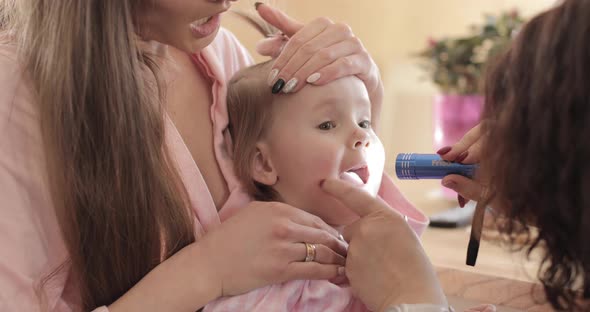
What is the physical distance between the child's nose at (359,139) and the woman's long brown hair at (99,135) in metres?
0.29

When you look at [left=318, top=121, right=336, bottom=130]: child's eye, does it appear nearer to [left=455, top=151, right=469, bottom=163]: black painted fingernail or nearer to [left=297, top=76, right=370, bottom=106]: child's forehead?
[left=297, top=76, right=370, bottom=106]: child's forehead

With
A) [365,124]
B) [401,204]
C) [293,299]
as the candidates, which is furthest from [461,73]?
[293,299]

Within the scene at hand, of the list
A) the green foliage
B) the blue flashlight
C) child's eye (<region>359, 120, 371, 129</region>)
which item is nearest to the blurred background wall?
the green foliage

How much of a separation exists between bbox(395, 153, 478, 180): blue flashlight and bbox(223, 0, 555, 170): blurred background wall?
5.73ft

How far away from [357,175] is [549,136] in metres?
0.48

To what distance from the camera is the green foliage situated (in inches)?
88.9

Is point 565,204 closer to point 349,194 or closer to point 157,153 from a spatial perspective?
Answer: point 349,194

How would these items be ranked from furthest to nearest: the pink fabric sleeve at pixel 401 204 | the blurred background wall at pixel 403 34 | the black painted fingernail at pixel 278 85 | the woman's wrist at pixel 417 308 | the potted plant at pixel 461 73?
1. the blurred background wall at pixel 403 34
2. the potted plant at pixel 461 73
3. the pink fabric sleeve at pixel 401 204
4. the black painted fingernail at pixel 278 85
5. the woman's wrist at pixel 417 308

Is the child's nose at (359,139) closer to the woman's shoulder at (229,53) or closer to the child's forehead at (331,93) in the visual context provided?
the child's forehead at (331,93)

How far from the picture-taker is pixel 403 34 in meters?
2.95

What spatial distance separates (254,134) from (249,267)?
0.81ft

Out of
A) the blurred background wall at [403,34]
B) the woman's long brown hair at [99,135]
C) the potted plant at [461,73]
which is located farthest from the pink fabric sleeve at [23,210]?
the blurred background wall at [403,34]

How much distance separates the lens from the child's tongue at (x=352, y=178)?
1117 millimetres

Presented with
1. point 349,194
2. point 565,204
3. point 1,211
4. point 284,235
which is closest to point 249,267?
point 284,235
